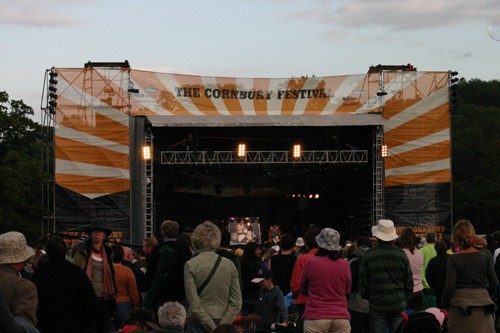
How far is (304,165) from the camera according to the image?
31625 millimetres

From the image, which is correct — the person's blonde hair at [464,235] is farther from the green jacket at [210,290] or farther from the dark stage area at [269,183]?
the dark stage area at [269,183]

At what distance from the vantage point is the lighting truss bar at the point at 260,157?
29.0 metres

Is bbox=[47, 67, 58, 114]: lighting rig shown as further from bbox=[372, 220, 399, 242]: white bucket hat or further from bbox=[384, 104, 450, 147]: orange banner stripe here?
bbox=[372, 220, 399, 242]: white bucket hat

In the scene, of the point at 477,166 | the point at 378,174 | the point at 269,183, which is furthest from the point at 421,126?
the point at 477,166

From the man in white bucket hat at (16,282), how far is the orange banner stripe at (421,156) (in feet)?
71.9

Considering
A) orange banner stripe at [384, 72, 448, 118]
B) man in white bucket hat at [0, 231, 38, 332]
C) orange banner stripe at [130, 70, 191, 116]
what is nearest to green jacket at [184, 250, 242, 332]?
man in white bucket hat at [0, 231, 38, 332]

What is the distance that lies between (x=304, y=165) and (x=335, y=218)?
360 centimetres

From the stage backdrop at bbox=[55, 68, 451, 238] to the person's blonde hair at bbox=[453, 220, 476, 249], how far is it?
59.8 feet

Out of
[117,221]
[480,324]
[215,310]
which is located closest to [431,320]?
[480,324]

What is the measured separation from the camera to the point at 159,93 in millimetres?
28812

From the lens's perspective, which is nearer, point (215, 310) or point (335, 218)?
point (215, 310)

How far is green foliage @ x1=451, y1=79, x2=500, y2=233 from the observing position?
62281 millimetres

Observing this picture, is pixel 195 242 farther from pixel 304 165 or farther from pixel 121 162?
pixel 304 165

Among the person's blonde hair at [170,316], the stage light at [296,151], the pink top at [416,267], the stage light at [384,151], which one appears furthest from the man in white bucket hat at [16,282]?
the stage light at [296,151]
